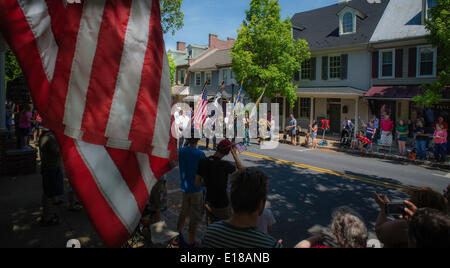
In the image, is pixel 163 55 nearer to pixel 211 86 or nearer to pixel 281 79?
pixel 281 79

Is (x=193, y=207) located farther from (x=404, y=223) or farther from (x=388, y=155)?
(x=388, y=155)

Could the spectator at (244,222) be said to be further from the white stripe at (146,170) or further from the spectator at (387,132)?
the spectator at (387,132)

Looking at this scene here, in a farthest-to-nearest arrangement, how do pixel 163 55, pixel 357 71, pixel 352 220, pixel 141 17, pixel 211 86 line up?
1. pixel 211 86
2. pixel 357 71
3. pixel 352 220
4. pixel 163 55
5. pixel 141 17

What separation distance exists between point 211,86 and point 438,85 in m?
25.3

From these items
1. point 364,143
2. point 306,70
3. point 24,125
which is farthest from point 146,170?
point 306,70

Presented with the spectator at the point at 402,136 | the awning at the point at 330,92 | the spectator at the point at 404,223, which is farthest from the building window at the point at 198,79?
the spectator at the point at 404,223

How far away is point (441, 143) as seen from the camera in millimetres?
13852

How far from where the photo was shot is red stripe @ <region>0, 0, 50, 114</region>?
204 cm

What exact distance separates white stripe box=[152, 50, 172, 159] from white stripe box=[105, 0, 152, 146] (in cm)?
20

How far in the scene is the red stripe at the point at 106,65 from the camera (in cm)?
220

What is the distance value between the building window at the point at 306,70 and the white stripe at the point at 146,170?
2474cm

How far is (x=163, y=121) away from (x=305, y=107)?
25.2 m

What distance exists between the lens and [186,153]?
5.31 m

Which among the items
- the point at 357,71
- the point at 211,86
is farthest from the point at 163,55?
the point at 211,86
